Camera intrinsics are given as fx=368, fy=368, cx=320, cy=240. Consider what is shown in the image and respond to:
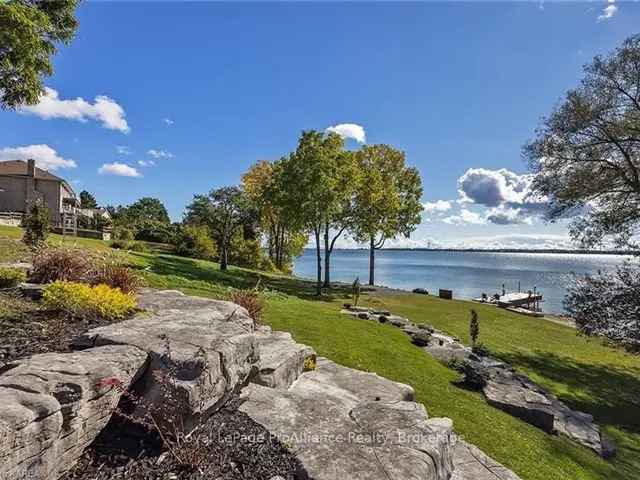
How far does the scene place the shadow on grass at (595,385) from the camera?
9750 mm

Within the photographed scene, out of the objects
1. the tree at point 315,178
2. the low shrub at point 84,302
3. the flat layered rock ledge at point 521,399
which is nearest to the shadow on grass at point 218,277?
the tree at point 315,178

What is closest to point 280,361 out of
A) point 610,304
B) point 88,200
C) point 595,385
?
point 595,385

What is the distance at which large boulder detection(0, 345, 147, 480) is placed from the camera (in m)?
2.28

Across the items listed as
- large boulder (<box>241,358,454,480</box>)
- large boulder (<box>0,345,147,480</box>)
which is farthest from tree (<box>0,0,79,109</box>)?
large boulder (<box>241,358,454,480</box>)

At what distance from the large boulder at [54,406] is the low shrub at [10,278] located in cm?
418

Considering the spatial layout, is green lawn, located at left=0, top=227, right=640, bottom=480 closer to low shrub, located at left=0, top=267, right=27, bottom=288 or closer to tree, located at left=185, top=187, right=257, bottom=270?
low shrub, located at left=0, top=267, right=27, bottom=288

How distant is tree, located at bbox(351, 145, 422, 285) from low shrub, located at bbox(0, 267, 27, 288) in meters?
19.6

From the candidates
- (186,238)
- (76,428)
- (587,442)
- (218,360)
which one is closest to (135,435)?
(76,428)

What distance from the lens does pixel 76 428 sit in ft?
9.02

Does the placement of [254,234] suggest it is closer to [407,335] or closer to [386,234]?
[386,234]

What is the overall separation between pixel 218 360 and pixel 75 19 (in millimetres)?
11669

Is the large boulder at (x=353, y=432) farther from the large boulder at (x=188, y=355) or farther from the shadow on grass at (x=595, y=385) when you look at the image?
the shadow on grass at (x=595, y=385)

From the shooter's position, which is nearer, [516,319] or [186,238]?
[516,319]

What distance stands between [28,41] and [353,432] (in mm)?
9880
